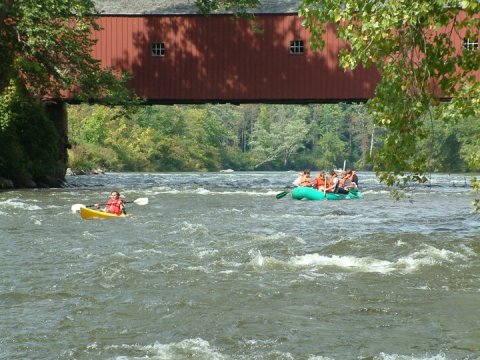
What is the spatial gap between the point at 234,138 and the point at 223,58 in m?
65.7

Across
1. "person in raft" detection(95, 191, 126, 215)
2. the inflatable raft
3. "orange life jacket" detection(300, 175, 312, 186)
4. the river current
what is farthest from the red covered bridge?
the river current

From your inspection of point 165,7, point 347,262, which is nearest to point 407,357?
point 347,262

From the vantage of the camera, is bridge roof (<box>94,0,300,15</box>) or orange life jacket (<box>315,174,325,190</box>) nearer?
orange life jacket (<box>315,174,325,190</box>)

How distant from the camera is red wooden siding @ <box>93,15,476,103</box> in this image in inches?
1182

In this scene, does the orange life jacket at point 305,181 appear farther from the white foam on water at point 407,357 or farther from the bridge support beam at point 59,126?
the white foam on water at point 407,357

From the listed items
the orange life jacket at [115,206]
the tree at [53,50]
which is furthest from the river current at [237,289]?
the tree at [53,50]

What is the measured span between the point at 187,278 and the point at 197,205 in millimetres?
12765

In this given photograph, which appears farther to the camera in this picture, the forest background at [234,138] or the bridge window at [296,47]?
the forest background at [234,138]

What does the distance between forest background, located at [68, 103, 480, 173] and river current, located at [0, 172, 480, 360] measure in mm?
34863

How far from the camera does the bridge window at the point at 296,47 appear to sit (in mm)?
30234

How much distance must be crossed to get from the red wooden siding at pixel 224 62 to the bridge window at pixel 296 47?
143mm

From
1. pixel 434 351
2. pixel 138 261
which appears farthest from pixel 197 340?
pixel 138 261

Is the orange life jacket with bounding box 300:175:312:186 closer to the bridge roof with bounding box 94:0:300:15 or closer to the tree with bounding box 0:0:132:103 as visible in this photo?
the bridge roof with bounding box 94:0:300:15

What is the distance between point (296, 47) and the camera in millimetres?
30281
